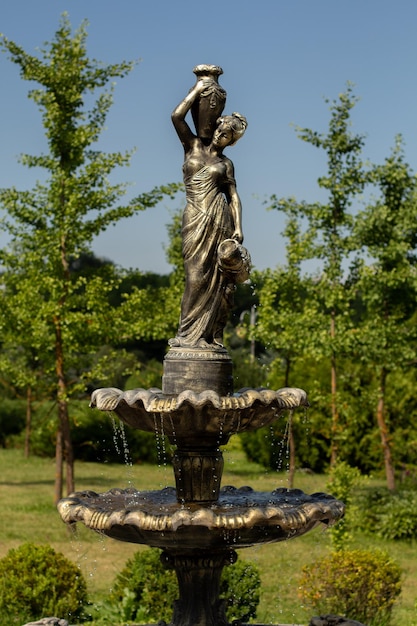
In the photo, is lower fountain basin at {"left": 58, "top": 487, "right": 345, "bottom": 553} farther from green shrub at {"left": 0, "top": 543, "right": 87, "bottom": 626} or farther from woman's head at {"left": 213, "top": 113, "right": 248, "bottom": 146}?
green shrub at {"left": 0, "top": 543, "right": 87, "bottom": 626}

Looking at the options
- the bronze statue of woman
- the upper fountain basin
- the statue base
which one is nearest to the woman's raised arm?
the bronze statue of woman

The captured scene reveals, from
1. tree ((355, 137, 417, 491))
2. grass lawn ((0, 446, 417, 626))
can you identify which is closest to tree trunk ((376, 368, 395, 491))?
tree ((355, 137, 417, 491))

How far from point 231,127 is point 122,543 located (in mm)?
10777

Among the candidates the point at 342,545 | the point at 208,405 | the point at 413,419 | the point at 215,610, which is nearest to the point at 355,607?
the point at 342,545

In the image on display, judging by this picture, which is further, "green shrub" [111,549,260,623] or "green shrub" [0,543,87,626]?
"green shrub" [0,543,87,626]

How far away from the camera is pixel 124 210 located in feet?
53.6

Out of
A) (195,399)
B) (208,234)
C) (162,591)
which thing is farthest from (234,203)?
(162,591)

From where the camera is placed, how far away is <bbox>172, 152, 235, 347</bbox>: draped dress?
647 cm

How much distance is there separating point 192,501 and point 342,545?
622 cm

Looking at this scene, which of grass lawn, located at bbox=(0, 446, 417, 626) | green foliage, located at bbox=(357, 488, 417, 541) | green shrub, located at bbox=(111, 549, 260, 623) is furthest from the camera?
green foliage, located at bbox=(357, 488, 417, 541)

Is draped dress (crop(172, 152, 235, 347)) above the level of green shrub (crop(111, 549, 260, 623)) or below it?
above

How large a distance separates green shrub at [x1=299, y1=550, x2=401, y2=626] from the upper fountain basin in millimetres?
4741

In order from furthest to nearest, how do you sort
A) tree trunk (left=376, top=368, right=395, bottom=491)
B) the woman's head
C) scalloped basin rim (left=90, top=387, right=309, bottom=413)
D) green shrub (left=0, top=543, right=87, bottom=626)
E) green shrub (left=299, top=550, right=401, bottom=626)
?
1. tree trunk (left=376, top=368, right=395, bottom=491)
2. green shrub (left=299, top=550, right=401, bottom=626)
3. green shrub (left=0, top=543, right=87, bottom=626)
4. the woman's head
5. scalloped basin rim (left=90, top=387, right=309, bottom=413)

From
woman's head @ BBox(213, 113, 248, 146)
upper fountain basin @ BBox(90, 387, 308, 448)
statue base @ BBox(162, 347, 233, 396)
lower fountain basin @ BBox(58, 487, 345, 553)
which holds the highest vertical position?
woman's head @ BBox(213, 113, 248, 146)
